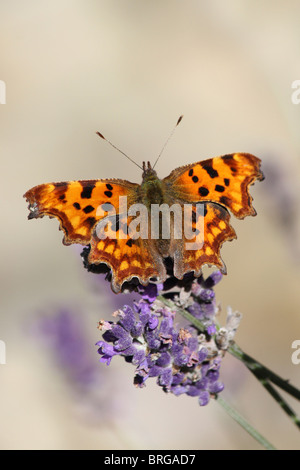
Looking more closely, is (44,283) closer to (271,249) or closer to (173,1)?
(271,249)

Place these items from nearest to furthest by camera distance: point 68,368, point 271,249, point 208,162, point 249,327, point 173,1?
point 208,162 → point 68,368 → point 249,327 → point 271,249 → point 173,1

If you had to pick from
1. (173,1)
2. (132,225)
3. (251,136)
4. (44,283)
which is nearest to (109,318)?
(44,283)

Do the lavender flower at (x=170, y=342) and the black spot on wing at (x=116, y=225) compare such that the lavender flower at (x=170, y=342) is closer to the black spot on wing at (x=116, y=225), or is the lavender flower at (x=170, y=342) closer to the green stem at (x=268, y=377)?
the green stem at (x=268, y=377)
